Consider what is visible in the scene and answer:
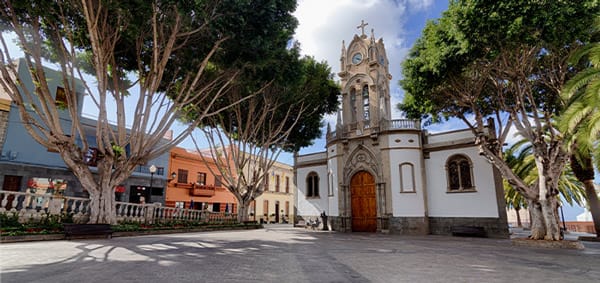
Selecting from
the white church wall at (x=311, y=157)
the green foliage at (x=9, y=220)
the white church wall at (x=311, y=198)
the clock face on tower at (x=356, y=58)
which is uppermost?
the clock face on tower at (x=356, y=58)

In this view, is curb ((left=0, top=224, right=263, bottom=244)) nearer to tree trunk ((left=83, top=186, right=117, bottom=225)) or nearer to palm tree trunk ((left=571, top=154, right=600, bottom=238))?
tree trunk ((left=83, top=186, right=117, bottom=225))

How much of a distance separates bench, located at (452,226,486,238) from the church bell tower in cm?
783

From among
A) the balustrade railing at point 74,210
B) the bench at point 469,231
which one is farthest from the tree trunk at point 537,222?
the balustrade railing at point 74,210

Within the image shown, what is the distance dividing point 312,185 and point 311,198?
1065 mm

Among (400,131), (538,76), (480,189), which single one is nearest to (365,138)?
(400,131)

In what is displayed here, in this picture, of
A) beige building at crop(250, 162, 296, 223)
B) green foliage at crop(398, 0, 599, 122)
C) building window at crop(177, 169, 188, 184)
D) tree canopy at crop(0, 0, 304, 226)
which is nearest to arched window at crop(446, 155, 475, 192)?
green foliage at crop(398, 0, 599, 122)

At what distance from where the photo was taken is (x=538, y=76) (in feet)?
45.2

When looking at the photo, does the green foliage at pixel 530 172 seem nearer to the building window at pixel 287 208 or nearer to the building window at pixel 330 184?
the building window at pixel 330 184

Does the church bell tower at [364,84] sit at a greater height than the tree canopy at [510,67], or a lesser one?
greater

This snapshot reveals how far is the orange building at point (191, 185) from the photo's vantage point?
27.9 metres

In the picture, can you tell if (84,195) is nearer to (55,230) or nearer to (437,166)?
(55,230)

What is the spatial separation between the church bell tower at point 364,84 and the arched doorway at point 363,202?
10.2ft

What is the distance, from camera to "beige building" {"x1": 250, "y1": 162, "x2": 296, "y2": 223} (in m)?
37.3

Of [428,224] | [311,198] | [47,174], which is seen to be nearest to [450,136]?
[428,224]
